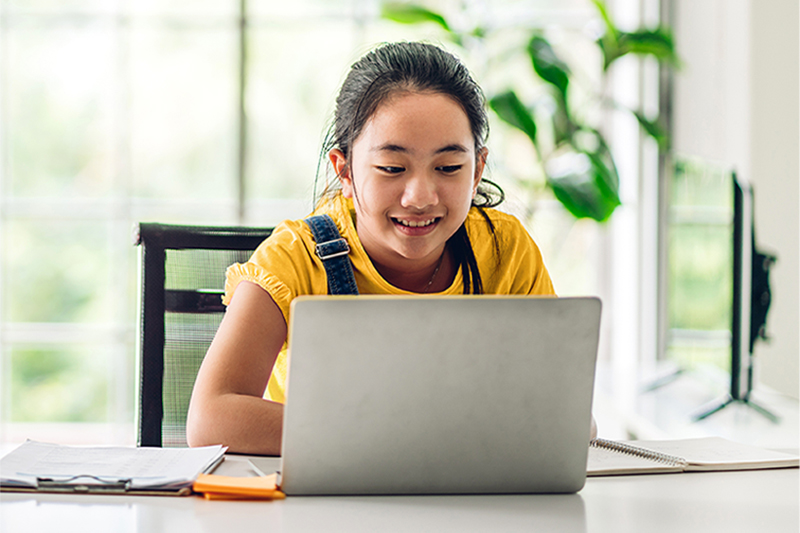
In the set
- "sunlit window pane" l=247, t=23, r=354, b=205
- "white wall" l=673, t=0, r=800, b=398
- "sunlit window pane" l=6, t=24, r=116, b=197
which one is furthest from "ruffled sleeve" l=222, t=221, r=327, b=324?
"sunlit window pane" l=6, t=24, r=116, b=197

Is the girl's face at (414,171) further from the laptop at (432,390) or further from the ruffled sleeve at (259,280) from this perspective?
the laptop at (432,390)

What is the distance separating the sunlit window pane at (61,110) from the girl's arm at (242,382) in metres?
2.55

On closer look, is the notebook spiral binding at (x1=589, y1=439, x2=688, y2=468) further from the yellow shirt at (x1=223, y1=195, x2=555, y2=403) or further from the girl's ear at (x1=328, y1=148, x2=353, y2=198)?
the girl's ear at (x1=328, y1=148, x2=353, y2=198)

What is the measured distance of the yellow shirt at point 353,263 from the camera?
1136 mm

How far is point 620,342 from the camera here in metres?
3.35

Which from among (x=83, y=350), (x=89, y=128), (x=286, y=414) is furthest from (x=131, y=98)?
(x=286, y=414)

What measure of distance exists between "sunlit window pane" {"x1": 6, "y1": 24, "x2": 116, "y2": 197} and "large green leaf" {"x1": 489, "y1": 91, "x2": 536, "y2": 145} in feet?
5.78

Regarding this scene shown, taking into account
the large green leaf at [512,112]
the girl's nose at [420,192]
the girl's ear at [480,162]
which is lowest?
the girl's nose at [420,192]

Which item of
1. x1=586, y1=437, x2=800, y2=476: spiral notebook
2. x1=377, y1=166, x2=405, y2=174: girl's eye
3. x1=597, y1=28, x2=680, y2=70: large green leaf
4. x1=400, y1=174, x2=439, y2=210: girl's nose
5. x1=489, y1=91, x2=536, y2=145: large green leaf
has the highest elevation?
x1=597, y1=28, x2=680, y2=70: large green leaf

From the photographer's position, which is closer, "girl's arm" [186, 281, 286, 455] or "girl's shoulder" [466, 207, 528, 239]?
"girl's arm" [186, 281, 286, 455]

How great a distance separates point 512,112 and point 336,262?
159 cm

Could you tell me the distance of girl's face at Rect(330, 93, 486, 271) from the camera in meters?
1.06

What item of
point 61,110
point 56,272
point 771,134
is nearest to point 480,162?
point 771,134

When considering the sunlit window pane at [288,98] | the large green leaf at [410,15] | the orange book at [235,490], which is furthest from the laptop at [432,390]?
the sunlit window pane at [288,98]
